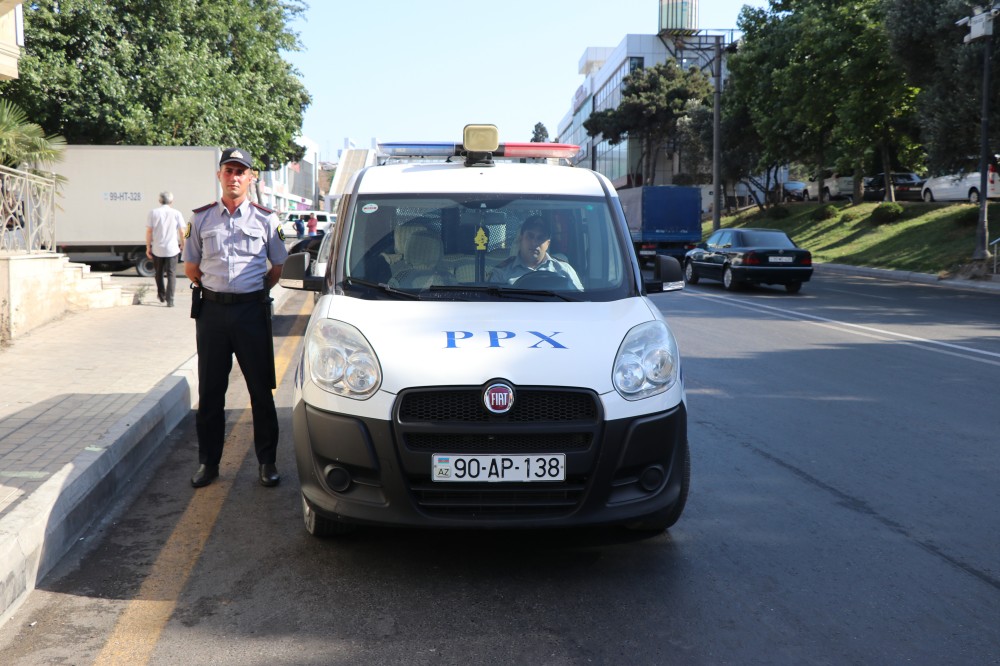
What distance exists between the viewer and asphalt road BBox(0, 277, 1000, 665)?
11.8ft

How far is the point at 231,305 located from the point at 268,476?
1.01 metres

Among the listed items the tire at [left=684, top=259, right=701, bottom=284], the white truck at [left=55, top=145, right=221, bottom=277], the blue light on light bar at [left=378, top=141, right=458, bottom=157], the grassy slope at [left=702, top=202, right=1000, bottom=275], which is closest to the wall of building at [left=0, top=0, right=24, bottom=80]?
the white truck at [left=55, top=145, right=221, bottom=277]

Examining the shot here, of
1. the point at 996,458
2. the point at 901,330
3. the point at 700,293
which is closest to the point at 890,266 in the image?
the point at 700,293

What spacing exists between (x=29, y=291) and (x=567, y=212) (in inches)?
350

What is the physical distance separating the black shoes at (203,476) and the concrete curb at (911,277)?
2026 centimetres

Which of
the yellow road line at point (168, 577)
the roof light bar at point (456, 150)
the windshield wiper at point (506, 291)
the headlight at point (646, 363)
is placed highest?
the roof light bar at point (456, 150)

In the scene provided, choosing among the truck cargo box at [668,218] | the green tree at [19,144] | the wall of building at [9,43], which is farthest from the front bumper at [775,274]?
the wall of building at [9,43]

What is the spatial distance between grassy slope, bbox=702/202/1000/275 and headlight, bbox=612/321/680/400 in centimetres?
2378

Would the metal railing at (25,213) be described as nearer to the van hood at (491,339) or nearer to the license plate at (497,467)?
the van hood at (491,339)

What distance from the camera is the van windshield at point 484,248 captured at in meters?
4.98

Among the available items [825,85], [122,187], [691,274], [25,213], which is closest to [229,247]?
[25,213]

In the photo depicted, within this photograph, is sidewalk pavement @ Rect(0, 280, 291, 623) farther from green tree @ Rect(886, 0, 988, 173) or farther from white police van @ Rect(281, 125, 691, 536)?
green tree @ Rect(886, 0, 988, 173)

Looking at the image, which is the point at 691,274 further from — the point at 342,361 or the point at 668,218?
the point at 342,361

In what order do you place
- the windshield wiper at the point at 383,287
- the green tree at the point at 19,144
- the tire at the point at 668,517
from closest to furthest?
the tire at the point at 668,517 < the windshield wiper at the point at 383,287 < the green tree at the point at 19,144
